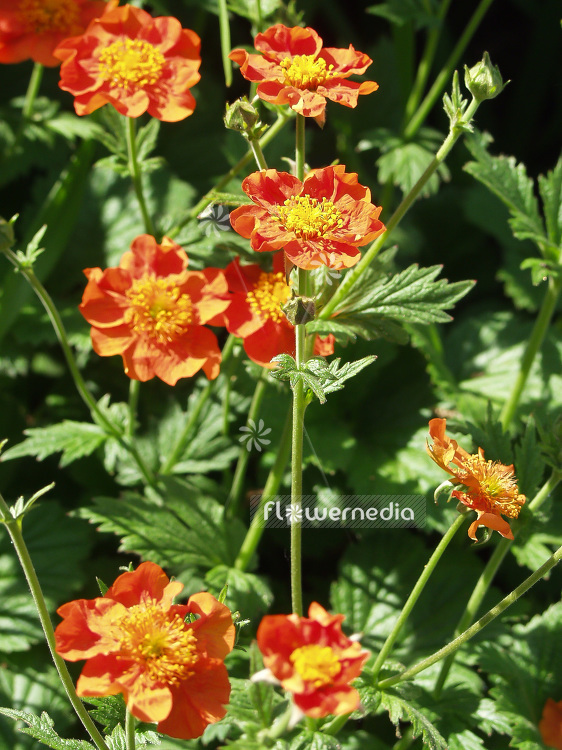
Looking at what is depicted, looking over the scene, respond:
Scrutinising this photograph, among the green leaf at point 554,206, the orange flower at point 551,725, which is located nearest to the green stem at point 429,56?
the green leaf at point 554,206

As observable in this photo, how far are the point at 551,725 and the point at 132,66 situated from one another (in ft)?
5.11

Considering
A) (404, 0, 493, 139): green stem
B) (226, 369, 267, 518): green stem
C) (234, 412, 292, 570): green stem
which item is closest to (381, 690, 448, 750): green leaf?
(234, 412, 292, 570): green stem

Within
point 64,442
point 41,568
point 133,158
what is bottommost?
point 41,568

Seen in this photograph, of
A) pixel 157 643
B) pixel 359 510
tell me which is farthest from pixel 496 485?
pixel 359 510

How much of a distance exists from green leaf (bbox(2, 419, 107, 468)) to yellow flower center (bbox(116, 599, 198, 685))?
584 mm

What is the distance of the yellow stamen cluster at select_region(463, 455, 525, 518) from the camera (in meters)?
1.18

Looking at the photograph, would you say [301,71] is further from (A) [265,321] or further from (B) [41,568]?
(B) [41,568]

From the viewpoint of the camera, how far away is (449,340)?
2418mm

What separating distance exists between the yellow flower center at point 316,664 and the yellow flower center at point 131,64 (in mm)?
1118

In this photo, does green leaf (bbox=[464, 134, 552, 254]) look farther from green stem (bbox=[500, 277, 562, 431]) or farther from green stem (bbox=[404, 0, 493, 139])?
green stem (bbox=[404, 0, 493, 139])

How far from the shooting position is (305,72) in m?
1.30

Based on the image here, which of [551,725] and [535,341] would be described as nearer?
[551,725]

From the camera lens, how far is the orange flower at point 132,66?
4.96ft

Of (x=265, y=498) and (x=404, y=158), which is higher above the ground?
(x=404, y=158)
